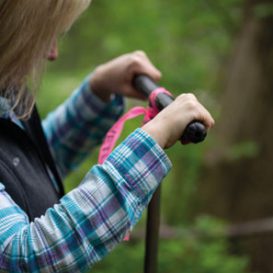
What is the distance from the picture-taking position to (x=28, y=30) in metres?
1.21

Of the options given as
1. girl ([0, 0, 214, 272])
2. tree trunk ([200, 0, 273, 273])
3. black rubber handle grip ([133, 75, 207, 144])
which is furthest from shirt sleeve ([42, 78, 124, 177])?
tree trunk ([200, 0, 273, 273])

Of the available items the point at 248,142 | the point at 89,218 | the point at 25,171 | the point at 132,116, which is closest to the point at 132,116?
the point at 132,116

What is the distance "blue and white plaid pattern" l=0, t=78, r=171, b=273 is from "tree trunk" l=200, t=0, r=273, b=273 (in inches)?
93.2

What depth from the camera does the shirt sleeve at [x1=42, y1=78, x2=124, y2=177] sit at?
1889mm

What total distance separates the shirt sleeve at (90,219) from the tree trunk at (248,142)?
2371mm

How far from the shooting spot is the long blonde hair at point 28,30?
1.19 m

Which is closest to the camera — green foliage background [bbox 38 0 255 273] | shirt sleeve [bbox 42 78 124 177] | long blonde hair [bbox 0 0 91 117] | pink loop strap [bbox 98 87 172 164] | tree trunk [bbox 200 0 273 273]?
long blonde hair [bbox 0 0 91 117]

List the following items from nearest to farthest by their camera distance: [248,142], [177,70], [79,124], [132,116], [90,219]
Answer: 1. [90,219]
2. [132,116]
3. [79,124]
4. [248,142]
5. [177,70]

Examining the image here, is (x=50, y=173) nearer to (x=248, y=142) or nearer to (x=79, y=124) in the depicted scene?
(x=79, y=124)

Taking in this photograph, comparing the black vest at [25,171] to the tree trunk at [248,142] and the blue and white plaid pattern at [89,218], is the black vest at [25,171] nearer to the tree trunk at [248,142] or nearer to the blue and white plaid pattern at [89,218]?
the blue and white plaid pattern at [89,218]

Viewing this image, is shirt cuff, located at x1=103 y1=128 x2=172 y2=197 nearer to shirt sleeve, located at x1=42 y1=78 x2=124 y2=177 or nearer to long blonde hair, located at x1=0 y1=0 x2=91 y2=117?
long blonde hair, located at x1=0 y1=0 x2=91 y2=117

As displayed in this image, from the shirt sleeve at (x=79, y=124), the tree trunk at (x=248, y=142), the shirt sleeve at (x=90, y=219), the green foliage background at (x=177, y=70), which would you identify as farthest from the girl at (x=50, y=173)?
the tree trunk at (x=248, y=142)

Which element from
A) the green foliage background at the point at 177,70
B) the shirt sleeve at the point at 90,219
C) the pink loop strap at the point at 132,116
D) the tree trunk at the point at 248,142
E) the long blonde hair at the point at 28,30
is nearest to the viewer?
the shirt sleeve at the point at 90,219

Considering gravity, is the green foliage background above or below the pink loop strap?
below
